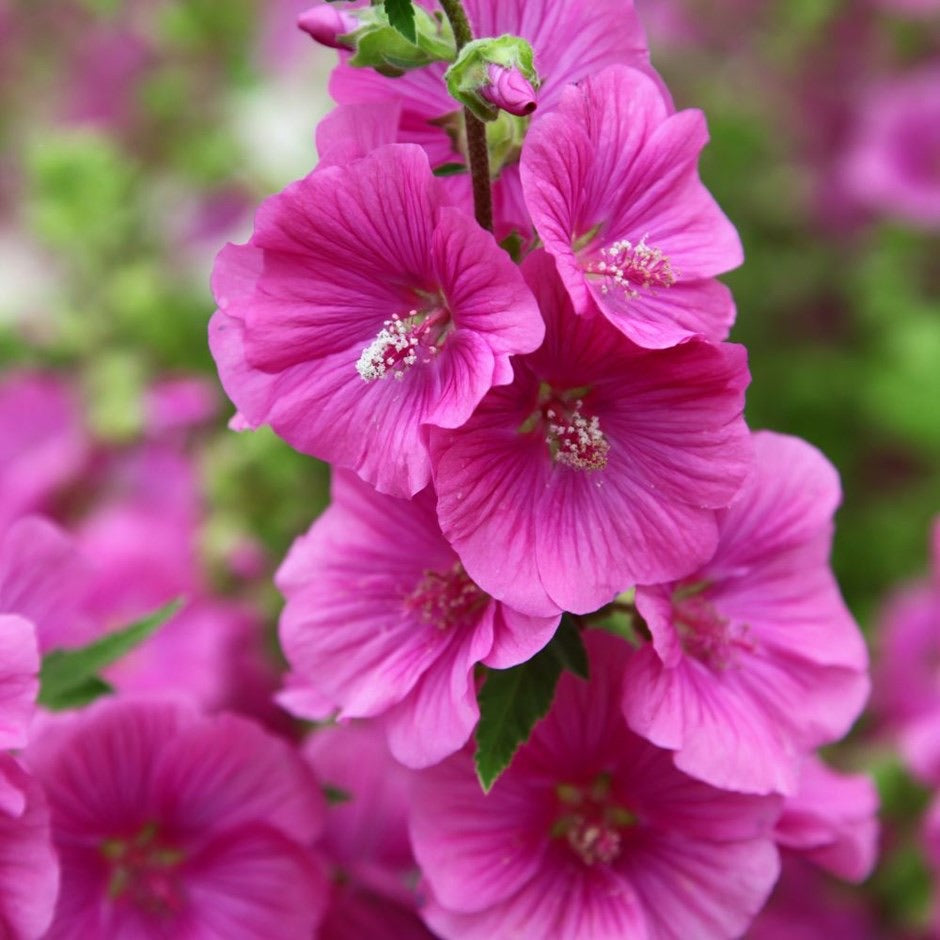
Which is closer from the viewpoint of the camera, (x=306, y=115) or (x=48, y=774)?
(x=48, y=774)

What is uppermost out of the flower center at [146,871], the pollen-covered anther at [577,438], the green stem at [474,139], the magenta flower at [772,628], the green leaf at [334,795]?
the green stem at [474,139]

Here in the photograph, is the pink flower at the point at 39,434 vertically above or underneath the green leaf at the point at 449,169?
underneath

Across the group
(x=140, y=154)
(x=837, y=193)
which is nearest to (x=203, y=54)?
(x=140, y=154)

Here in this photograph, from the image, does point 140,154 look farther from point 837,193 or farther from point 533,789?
point 533,789

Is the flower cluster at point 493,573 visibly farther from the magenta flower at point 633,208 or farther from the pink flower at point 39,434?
the pink flower at point 39,434

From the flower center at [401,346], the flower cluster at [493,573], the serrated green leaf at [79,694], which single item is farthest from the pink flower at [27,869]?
the flower center at [401,346]

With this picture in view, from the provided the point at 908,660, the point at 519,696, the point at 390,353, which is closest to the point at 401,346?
the point at 390,353

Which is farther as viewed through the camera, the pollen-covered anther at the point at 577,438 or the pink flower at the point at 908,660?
the pink flower at the point at 908,660

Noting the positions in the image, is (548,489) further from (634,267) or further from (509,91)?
(509,91)
